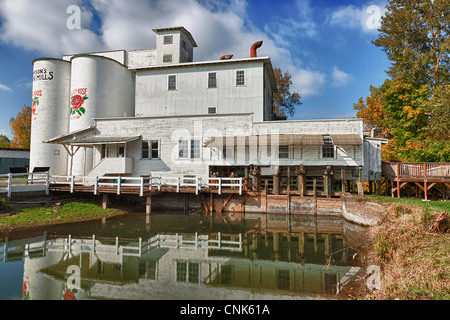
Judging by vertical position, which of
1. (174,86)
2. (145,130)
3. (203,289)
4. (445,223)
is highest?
(174,86)

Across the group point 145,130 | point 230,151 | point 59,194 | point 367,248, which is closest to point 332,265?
point 367,248

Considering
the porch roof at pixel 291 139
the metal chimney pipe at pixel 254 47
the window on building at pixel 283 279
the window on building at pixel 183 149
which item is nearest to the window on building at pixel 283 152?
the porch roof at pixel 291 139

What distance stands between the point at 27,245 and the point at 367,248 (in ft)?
46.2

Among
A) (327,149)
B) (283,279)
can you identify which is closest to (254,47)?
(327,149)

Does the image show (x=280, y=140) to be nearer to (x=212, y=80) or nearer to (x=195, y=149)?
(x=195, y=149)

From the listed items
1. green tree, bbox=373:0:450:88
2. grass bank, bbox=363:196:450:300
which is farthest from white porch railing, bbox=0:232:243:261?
green tree, bbox=373:0:450:88

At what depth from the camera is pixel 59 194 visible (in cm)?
1691

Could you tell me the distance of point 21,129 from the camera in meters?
38.8

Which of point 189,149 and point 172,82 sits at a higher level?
point 172,82

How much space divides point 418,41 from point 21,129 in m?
53.7

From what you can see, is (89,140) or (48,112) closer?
(89,140)

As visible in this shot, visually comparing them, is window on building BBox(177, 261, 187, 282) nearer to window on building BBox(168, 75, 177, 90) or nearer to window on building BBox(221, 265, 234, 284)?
window on building BBox(221, 265, 234, 284)
